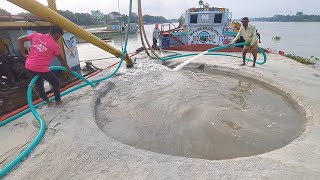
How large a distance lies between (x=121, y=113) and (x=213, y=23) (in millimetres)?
10786

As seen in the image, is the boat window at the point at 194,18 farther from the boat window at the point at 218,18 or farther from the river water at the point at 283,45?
the river water at the point at 283,45

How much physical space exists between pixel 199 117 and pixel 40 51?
3.35 meters

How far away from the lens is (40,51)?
4.32 meters

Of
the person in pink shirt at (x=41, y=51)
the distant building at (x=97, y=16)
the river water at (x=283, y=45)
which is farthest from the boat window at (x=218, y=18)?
the distant building at (x=97, y=16)

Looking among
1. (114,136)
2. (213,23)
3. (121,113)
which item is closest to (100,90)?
(121,113)

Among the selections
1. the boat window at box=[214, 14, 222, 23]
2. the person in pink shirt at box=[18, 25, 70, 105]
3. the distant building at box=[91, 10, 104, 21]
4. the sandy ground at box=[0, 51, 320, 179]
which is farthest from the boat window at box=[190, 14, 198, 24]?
the distant building at box=[91, 10, 104, 21]

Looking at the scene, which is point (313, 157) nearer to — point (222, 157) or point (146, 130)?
point (222, 157)

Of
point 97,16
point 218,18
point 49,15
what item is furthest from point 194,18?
point 97,16

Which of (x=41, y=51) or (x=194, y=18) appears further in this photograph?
(x=194, y=18)

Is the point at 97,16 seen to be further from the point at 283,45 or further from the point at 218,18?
the point at 218,18

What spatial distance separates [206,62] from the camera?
9.54 meters

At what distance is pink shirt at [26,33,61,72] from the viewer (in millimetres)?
4289

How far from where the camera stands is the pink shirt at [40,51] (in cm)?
429

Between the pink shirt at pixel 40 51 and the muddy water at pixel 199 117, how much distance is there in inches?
58.6
